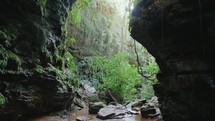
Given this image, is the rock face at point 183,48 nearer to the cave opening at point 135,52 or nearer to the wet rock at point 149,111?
→ the cave opening at point 135,52

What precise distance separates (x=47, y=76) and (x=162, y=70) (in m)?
4.32

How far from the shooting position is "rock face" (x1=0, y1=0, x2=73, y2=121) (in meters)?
6.95

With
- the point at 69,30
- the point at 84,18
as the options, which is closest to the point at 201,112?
the point at 69,30

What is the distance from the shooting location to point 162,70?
703cm

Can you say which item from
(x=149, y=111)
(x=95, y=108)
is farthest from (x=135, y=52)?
(x=95, y=108)

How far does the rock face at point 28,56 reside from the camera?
6.95 metres

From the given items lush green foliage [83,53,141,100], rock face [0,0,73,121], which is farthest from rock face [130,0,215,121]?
lush green foliage [83,53,141,100]

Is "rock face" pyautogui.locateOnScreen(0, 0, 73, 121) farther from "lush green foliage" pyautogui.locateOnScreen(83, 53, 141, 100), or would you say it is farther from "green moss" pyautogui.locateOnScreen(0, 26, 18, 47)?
"lush green foliage" pyautogui.locateOnScreen(83, 53, 141, 100)

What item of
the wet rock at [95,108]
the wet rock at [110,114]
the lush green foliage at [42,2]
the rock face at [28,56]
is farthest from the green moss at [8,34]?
the wet rock at [95,108]

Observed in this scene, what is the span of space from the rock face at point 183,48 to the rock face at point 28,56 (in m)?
3.93

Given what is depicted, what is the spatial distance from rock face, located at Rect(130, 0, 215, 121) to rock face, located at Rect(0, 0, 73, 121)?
3925 millimetres

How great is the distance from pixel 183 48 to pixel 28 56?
5507 millimetres

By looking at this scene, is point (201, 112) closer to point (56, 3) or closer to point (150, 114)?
point (150, 114)

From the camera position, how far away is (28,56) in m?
8.07
